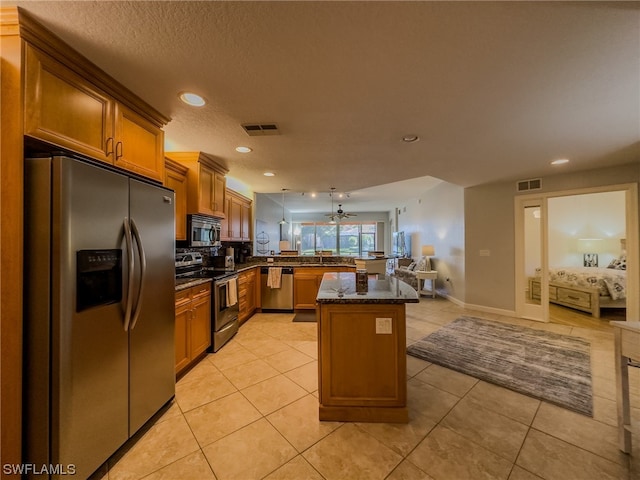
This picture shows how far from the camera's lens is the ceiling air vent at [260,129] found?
221 cm

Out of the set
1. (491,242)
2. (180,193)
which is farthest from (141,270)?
(491,242)

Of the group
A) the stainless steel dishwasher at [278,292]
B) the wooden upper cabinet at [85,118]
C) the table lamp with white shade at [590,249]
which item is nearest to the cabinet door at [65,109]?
the wooden upper cabinet at [85,118]

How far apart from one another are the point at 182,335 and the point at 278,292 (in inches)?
90.5

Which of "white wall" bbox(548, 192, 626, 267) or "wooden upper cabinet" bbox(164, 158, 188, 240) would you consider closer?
"wooden upper cabinet" bbox(164, 158, 188, 240)

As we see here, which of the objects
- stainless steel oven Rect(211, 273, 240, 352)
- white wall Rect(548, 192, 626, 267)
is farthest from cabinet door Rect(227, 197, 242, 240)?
white wall Rect(548, 192, 626, 267)

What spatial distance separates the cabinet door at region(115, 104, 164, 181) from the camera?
5.56 feet

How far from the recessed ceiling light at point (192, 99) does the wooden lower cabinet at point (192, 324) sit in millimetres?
1692

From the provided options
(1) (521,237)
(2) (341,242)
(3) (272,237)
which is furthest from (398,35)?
(2) (341,242)

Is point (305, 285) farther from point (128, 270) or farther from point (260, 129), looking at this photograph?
point (128, 270)

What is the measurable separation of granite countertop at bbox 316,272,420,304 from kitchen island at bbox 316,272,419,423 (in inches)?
0.6

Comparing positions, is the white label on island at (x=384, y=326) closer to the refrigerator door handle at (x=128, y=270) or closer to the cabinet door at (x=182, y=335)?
the refrigerator door handle at (x=128, y=270)

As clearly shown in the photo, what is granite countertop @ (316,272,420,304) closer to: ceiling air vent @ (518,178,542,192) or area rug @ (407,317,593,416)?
area rug @ (407,317,593,416)

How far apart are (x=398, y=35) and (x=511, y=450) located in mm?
2619

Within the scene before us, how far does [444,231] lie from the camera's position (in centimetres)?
585
